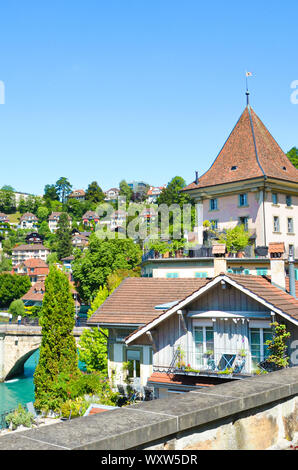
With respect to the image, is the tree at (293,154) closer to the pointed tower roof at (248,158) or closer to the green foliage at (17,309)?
the pointed tower roof at (248,158)

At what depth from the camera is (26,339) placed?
2325 inches

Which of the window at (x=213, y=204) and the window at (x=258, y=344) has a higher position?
the window at (x=213, y=204)

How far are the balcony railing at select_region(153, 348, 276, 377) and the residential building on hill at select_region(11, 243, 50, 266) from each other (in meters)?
174

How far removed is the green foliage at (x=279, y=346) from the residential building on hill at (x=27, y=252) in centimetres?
17647

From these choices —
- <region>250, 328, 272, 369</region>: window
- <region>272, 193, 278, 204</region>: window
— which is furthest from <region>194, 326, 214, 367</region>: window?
<region>272, 193, 278, 204</region>: window

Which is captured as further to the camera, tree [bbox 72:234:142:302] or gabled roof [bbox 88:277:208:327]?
tree [bbox 72:234:142:302]

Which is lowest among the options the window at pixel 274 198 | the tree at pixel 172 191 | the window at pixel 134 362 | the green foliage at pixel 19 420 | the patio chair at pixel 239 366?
the green foliage at pixel 19 420

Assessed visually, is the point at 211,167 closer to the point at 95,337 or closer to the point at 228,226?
the point at 228,226

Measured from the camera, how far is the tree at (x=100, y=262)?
80.4 m

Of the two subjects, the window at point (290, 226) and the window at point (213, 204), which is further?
the window at point (213, 204)

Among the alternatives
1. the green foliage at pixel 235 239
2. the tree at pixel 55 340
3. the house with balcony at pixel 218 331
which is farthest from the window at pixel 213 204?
the house with balcony at pixel 218 331

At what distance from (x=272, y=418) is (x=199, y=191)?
41362 millimetres

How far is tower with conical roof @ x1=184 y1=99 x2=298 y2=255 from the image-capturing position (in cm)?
4122

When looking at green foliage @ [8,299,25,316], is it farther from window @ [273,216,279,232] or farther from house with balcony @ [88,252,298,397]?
house with balcony @ [88,252,298,397]
